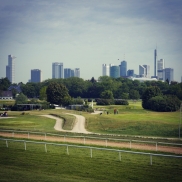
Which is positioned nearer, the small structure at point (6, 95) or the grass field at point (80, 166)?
the grass field at point (80, 166)

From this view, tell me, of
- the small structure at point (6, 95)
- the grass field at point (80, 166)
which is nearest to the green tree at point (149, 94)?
the grass field at point (80, 166)

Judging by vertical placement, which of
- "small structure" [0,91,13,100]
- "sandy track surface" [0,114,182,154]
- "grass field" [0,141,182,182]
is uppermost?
"small structure" [0,91,13,100]

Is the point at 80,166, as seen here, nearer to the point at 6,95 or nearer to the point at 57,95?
the point at 57,95

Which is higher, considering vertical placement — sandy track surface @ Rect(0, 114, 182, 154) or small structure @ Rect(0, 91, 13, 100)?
small structure @ Rect(0, 91, 13, 100)

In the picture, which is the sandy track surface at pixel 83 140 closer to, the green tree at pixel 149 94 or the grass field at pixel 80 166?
the grass field at pixel 80 166

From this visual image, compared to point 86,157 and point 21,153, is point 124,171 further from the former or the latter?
point 21,153

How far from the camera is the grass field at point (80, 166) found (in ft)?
A: 50.9

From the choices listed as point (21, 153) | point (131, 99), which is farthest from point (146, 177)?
point (131, 99)

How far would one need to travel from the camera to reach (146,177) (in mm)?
15609

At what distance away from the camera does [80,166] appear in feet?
58.6

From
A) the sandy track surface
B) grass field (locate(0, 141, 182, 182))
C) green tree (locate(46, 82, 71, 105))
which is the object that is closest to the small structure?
green tree (locate(46, 82, 71, 105))

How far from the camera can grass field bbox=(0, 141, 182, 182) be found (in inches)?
611

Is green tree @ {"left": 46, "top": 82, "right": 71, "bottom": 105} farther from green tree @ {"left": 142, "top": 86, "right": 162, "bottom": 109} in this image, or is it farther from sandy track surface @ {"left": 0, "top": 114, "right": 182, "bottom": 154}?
sandy track surface @ {"left": 0, "top": 114, "right": 182, "bottom": 154}

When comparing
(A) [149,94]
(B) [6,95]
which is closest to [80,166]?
(A) [149,94]
